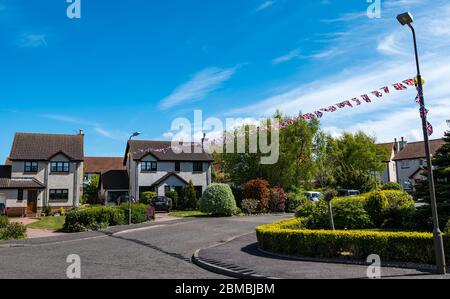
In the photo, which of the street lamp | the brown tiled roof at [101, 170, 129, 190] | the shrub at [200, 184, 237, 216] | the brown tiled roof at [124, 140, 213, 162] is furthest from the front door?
the street lamp

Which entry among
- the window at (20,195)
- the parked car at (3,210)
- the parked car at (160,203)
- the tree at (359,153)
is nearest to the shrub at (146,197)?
the parked car at (160,203)

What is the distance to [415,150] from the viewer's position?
59.2 metres

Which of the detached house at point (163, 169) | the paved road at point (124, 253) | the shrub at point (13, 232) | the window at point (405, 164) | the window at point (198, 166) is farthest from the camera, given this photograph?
the window at point (405, 164)

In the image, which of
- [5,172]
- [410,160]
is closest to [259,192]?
[5,172]

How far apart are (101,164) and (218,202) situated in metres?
40.5

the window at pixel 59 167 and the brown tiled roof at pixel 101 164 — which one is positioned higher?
the brown tiled roof at pixel 101 164

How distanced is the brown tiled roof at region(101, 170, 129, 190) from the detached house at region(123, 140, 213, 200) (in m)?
2.25

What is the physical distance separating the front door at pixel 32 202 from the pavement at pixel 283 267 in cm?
2755

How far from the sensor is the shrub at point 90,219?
23422 millimetres

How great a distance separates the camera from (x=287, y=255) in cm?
1334

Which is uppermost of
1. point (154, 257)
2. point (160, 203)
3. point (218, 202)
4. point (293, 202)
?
point (218, 202)

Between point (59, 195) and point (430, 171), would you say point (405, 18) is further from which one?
point (59, 195)

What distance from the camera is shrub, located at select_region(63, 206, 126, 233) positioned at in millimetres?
23422

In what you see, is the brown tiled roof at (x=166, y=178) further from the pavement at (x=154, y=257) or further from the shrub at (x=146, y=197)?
the pavement at (x=154, y=257)
